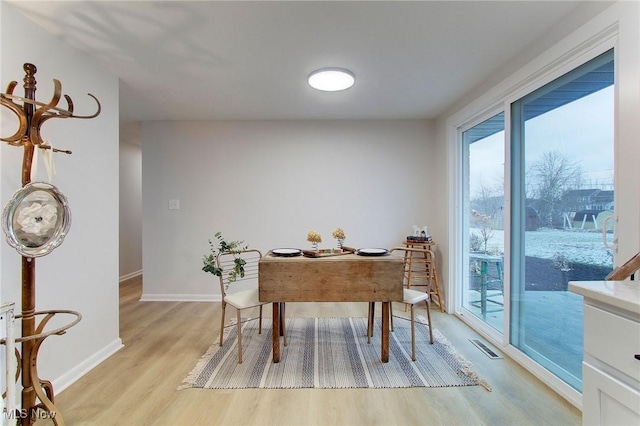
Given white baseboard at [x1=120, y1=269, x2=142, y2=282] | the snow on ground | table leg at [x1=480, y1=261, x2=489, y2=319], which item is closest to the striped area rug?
table leg at [x1=480, y1=261, x2=489, y2=319]

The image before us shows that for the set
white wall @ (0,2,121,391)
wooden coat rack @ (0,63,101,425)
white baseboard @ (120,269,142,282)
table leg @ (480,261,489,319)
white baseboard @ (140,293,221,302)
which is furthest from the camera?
white baseboard @ (120,269,142,282)

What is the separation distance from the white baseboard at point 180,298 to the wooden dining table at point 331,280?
1.78 m

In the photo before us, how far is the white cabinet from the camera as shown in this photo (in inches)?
28.0

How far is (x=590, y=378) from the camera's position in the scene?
84cm

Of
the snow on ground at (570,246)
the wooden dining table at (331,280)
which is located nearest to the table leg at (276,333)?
the wooden dining table at (331,280)

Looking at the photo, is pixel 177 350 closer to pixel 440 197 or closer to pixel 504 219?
pixel 504 219

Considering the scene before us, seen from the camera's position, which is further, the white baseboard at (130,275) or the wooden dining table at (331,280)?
the white baseboard at (130,275)

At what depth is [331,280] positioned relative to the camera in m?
1.95

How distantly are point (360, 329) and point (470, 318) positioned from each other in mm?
1078

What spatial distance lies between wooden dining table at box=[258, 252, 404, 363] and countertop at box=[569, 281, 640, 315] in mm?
1119

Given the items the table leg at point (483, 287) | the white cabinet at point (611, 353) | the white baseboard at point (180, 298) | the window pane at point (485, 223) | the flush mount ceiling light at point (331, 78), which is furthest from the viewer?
the white baseboard at point (180, 298)

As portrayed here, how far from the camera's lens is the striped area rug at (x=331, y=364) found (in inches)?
70.3

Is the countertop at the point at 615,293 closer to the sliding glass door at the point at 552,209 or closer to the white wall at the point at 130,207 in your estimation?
the sliding glass door at the point at 552,209

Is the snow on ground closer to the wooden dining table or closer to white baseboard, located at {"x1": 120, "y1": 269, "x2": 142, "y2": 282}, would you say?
the wooden dining table
